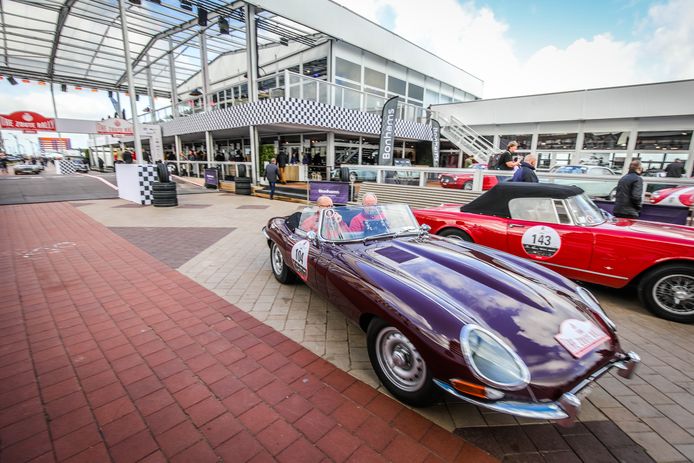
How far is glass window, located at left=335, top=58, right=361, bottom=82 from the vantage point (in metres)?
16.2

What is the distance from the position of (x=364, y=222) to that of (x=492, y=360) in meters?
1.85

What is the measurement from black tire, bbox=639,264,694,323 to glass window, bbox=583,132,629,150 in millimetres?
17499

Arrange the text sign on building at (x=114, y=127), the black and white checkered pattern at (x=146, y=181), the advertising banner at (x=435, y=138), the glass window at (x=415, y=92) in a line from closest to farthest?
the black and white checkered pattern at (x=146, y=181) < the text sign on building at (x=114, y=127) < the advertising banner at (x=435, y=138) < the glass window at (x=415, y=92)

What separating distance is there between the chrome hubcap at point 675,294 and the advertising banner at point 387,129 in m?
10.6

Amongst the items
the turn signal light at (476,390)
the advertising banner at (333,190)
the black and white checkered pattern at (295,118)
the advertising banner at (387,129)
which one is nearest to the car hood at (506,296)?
the turn signal light at (476,390)

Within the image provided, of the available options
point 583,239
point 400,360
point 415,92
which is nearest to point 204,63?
point 415,92

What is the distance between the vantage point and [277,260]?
13.7ft

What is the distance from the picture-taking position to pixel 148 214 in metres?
8.83

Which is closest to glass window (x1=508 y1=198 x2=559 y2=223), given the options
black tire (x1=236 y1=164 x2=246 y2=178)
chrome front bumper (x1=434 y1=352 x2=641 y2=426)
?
chrome front bumper (x1=434 y1=352 x2=641 y2=426)

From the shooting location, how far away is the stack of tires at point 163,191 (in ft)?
32.7

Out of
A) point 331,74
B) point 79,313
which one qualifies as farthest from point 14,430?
point 331,74

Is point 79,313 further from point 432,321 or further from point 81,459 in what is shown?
point 432,321

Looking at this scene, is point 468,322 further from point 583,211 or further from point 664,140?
point 664,140

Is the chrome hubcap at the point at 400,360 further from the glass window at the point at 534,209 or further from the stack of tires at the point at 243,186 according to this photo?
the stack of tires at the point at 243,186
